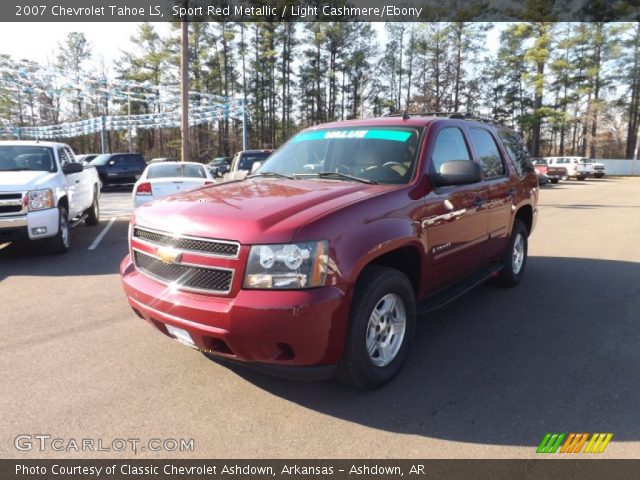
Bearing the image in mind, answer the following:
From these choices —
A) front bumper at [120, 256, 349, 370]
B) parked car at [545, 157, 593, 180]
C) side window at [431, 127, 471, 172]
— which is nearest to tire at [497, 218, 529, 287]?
side window at [431, 127, 471, 172]

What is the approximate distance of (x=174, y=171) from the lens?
36.0 ft

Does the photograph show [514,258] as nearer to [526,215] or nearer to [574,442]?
[526,215]

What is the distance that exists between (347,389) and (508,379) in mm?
1215

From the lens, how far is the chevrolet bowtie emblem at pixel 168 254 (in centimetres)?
294

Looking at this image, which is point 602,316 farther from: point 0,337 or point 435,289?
point 0,337

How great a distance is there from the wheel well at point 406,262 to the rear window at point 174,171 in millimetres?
8416

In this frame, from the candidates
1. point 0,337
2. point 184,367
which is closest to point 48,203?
point 0,337

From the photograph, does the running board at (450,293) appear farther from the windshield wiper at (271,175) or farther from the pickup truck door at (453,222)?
the windshield wiper at (271,175)

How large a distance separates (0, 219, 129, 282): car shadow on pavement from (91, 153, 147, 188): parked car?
41.1ft

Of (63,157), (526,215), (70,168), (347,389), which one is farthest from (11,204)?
(526,215)

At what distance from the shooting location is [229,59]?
48500 millimetres

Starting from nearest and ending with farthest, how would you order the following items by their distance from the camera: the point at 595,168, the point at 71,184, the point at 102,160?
the point at 71,184 → the point at 102,160 → the point at 595,168

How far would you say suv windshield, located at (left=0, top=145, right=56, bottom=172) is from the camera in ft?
25.4

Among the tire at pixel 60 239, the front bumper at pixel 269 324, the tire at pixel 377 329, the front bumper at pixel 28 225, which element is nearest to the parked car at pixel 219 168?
the tire at pixel 60 239
